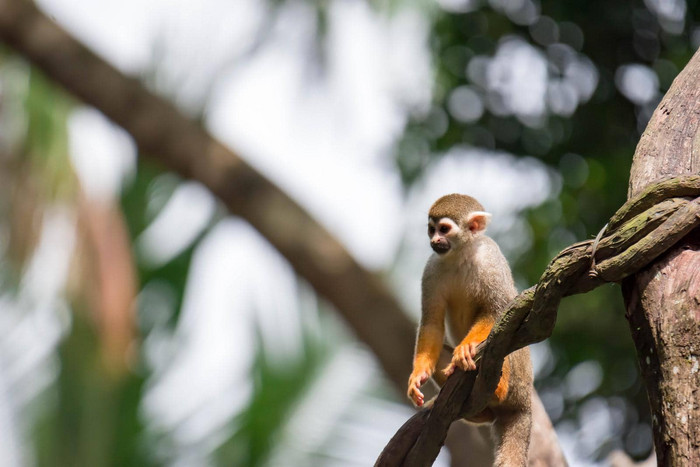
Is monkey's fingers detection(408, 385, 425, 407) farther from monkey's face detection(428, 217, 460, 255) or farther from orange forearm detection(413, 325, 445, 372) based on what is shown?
monkey's face detection(428, 217, 460, 255)

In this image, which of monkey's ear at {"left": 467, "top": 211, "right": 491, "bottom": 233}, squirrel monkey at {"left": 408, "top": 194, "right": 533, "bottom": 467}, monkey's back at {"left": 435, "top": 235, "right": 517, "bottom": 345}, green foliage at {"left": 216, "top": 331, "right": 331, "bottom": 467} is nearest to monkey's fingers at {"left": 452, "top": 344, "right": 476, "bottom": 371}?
squirrel monkey at {"left": 408, "top": 194, "right": 533, "bottom": 467}

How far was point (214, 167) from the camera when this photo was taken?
27.3ft

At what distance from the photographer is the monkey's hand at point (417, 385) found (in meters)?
3.90

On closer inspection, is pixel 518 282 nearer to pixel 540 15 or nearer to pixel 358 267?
pixel 358 267

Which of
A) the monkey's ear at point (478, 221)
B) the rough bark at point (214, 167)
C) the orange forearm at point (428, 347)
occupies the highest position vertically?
the monkey's ear at point (478, 221)

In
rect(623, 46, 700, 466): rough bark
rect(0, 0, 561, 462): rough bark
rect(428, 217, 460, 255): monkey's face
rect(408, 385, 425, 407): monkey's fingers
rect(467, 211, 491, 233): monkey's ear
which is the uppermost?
rect(623, 46, 700, 466): rough bark

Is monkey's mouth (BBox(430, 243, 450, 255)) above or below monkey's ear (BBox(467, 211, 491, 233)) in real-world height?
below

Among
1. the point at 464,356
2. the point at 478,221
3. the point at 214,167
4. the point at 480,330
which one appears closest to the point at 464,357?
the point at 464,356

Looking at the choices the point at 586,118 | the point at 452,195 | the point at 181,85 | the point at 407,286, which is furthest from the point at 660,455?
the point at 181,85

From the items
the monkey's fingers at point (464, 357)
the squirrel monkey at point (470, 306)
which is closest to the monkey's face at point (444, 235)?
the squirrel monkey at point (470, 306)

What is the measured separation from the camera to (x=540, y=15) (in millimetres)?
8625

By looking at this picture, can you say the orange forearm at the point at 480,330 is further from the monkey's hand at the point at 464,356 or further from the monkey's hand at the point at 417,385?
the monkey's hand at the point at 417,385

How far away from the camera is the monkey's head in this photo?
434 centimetres

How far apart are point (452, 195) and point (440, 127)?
4.76 metres
